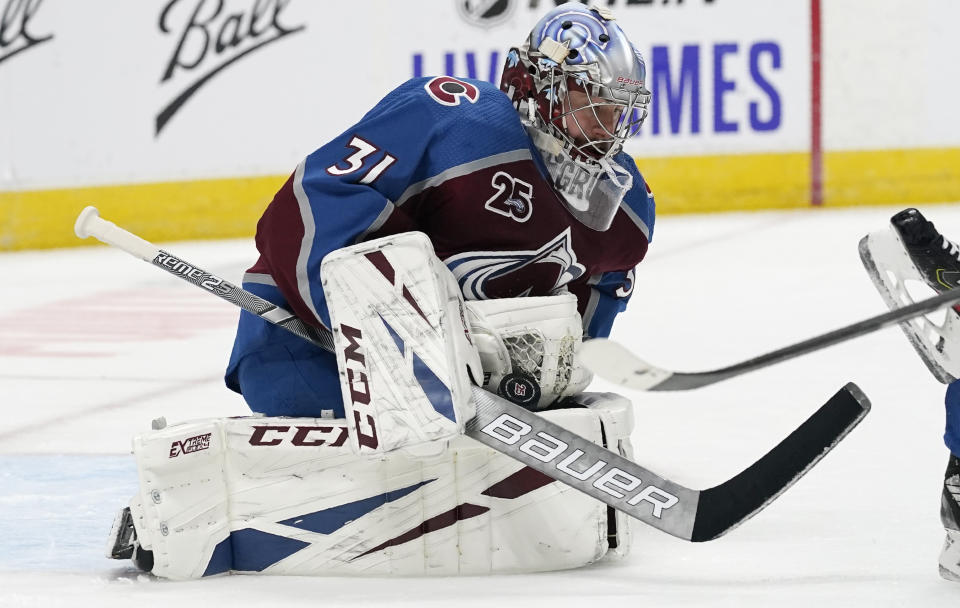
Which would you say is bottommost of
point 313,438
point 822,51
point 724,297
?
point 724,297

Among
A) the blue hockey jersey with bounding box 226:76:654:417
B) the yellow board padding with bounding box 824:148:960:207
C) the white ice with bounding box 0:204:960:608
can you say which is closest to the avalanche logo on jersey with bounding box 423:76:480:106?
the blue hockey jersey with bounding box 226:76:654:417

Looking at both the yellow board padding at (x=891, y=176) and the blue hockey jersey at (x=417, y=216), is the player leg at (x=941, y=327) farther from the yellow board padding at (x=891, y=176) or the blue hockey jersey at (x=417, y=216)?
the yellow board padding at (x=891, y=176)

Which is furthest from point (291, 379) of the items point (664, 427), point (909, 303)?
point (664, 427)

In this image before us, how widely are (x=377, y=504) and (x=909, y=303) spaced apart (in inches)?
27.9

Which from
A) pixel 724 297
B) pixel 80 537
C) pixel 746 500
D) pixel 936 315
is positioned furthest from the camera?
pixel 724 297

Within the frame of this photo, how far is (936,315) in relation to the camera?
190 cm

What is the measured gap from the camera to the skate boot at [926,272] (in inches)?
69.5

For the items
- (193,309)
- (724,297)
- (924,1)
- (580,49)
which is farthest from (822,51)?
(580,49)

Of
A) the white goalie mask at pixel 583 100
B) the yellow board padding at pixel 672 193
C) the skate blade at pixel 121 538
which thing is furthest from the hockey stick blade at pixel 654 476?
the yellow board padding at pixel 672 193

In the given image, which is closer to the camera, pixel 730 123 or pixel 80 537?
pixel 80 537

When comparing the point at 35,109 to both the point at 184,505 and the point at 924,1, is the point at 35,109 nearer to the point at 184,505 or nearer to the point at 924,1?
the point at 924,1

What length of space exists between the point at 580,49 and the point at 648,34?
456cm

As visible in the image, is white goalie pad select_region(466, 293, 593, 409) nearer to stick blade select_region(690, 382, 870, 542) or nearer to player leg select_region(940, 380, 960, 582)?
stick blade select_region(690, 382, 870, 542)

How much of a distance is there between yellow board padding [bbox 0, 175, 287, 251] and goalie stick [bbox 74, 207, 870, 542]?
4.77m
